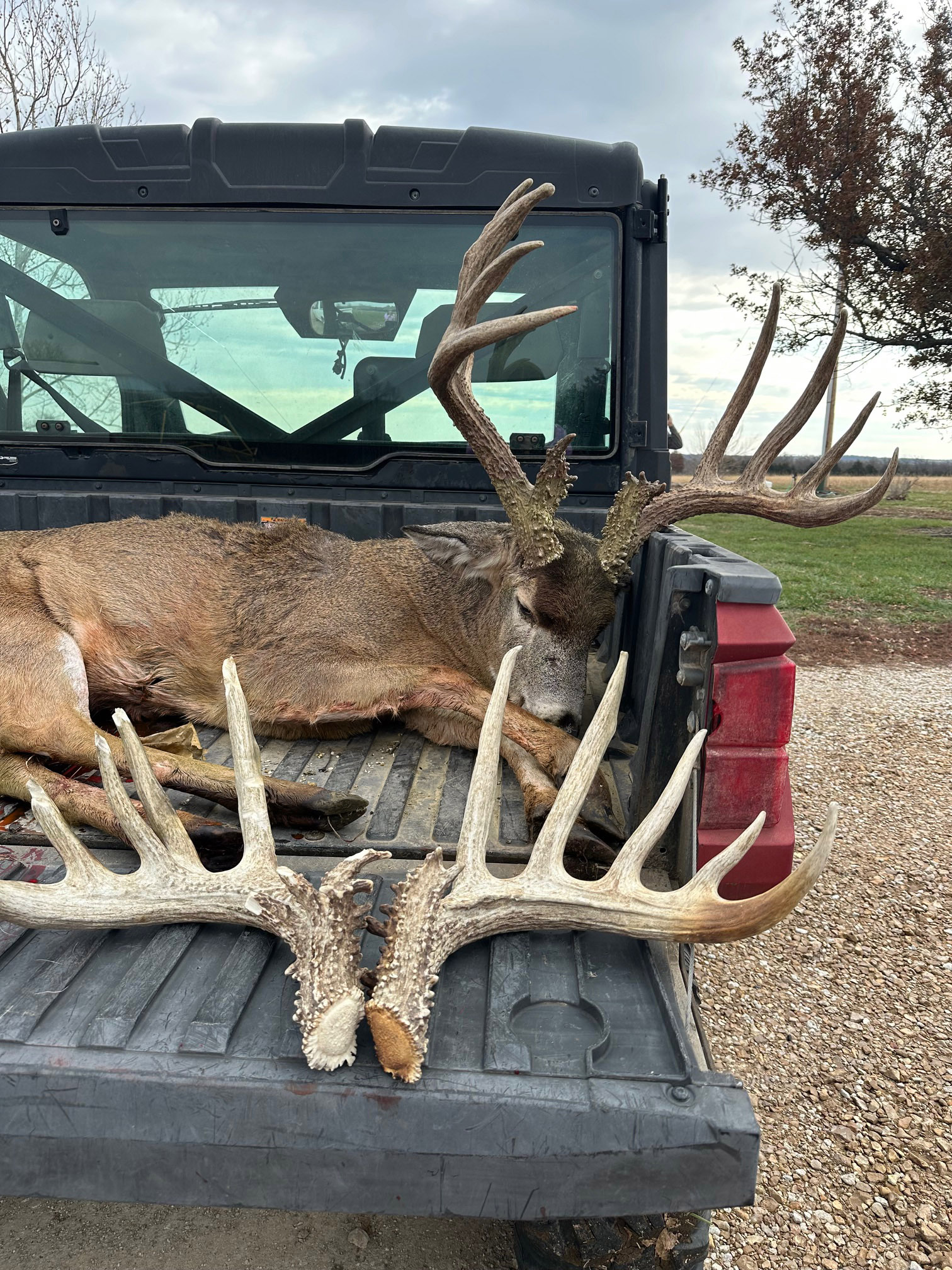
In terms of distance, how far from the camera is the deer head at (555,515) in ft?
11.1

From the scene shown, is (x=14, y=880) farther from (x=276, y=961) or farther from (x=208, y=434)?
(x=208, y=434)

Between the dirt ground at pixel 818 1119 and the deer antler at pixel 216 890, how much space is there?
1.00 meters

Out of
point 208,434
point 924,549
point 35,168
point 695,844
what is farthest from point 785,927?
point 924,549

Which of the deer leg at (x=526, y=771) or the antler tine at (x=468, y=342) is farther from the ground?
the antler tine at (x=468, y=342)

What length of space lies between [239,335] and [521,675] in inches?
78.4

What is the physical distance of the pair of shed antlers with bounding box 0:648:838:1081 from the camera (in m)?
1.81

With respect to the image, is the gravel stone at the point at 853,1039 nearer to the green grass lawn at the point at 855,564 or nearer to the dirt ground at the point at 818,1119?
the dirt ground at the point at 818,1119

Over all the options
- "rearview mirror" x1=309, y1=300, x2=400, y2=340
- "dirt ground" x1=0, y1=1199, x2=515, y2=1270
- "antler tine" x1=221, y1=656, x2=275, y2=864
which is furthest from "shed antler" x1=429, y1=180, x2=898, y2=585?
"dirt ground" x1=0, y1=1199, x2=515, y2=1270

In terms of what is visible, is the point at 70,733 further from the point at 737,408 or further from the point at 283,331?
the point at 737,408

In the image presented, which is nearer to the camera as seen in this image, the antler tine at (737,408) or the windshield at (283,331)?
the antler tine at (737,408)

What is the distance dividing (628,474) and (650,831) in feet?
5.37

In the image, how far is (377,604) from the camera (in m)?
4.03

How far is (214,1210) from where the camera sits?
251 centimetres

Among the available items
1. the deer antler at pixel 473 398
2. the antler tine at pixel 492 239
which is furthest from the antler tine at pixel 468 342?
the antler tine at pixel 492 239
